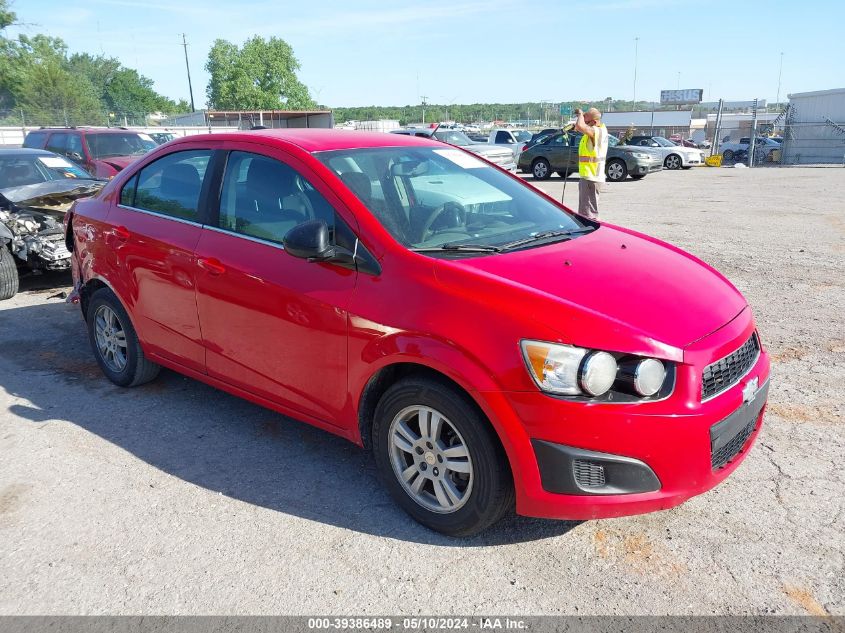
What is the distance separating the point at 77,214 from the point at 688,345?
431 cm

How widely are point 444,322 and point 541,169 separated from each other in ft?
68.2

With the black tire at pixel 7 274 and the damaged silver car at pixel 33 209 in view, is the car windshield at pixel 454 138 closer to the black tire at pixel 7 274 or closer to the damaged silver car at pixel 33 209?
the damaged silver car at pixel 33 209

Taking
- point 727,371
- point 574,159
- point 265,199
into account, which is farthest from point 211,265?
point 574,159

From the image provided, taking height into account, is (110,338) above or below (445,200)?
below

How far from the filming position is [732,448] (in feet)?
9.59

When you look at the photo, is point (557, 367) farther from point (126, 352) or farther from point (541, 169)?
point (541, 169)

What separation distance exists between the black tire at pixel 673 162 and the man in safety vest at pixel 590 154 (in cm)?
1864

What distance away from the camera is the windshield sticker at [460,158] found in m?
4.16

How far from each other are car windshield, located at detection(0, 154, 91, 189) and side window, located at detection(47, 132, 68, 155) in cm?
531

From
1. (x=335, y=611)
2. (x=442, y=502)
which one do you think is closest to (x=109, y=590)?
(x=335, y=611)

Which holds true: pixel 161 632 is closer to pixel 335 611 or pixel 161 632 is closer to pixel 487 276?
pixel 335 611

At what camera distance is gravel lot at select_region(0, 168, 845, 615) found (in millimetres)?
2674

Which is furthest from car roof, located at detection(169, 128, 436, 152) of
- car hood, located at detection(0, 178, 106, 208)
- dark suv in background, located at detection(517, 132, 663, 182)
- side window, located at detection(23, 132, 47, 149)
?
dark suv in background, located at detection(517, 132, 663, 182)

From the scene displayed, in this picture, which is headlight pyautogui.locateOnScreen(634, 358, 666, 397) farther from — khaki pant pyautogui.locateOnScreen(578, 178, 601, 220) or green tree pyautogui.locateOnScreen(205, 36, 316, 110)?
green tree pyautogui.locateOnScreen(205, 36, 316, 110)
